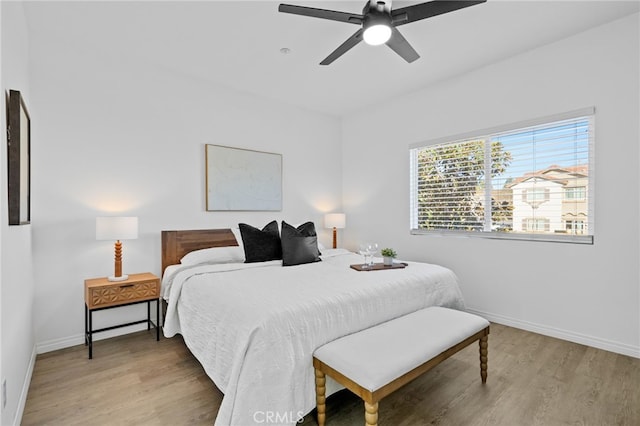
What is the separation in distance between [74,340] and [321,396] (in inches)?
100

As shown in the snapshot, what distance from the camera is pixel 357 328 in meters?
1.97

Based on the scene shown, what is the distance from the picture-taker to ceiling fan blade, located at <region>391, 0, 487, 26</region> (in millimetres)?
1946

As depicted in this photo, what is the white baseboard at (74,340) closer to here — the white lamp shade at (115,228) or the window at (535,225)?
the white lamp shade at (115,228)

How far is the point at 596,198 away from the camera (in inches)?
109

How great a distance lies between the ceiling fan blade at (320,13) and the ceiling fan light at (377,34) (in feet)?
0.30

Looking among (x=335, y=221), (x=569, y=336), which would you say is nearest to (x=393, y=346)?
(x=569, y=336)

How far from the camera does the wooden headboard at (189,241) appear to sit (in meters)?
3.33

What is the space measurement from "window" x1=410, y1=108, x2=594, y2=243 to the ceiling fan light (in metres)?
1.86

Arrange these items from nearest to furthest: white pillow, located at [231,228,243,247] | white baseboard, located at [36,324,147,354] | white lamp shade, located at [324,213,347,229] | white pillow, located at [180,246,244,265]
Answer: white baseboard, located at [36,324,147,354], white pillow, located at [180,246,244,265], white pillow, located at [231,228,243,247], white lamp shade, located at [324,213,347,229]

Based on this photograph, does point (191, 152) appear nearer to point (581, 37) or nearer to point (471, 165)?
point (471, 165)

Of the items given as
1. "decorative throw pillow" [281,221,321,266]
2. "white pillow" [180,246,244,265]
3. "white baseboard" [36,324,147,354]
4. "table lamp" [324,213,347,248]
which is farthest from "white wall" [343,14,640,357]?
"white baseboard" [36,324,147,354]

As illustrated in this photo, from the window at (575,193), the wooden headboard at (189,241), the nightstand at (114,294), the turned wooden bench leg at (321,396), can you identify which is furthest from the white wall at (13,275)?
the window at (575,193)

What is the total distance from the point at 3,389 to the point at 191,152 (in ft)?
8.47

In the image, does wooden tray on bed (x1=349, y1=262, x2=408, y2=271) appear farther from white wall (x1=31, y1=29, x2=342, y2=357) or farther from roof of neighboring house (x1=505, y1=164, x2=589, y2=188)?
white wall (x1=31, y1=29, x2=342, y2=357)
